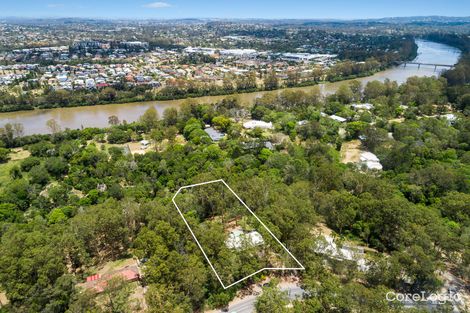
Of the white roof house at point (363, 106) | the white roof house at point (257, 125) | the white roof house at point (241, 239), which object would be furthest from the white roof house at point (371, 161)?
the white roof house at point (363, 106)

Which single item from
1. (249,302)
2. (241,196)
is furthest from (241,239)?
(241,196)

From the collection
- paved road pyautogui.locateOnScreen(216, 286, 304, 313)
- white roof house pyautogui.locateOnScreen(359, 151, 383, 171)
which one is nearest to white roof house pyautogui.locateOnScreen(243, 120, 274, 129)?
white roof house pyautogui.locateOnScreen(359, 151, 383, 171)

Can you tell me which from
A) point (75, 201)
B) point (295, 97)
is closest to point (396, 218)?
point (75, 201)

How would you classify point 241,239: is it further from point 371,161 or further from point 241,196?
point 371,161

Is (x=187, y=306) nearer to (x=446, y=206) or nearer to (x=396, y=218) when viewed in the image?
(x=396, y=218)

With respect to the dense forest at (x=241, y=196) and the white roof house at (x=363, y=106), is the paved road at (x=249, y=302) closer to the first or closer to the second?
the dense forest at (x=241, y=196)

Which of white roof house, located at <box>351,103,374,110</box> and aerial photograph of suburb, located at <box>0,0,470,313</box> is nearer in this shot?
aerial photograph of suburb, located at <box>0,0,470,313</box>

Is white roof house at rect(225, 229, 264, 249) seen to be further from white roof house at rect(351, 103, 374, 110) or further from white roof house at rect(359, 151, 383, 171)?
white roof house at rect(351, 103, 374, 110)
